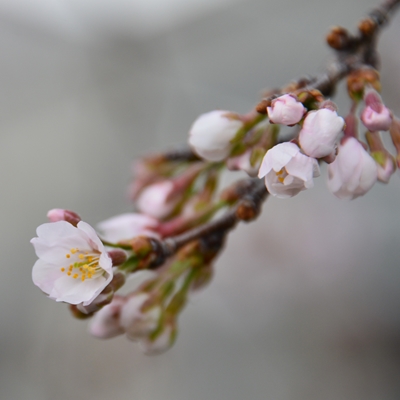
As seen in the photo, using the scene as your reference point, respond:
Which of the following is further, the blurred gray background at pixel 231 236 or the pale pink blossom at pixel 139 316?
the blurred gray background at pixel 231 236

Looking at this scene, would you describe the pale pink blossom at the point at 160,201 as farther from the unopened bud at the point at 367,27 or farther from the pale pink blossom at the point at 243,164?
the unopened bud at the point at 367,27

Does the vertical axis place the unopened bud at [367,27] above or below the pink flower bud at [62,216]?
above

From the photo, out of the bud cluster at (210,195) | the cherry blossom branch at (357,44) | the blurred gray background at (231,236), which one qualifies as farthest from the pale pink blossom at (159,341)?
the cherry blossom branch at (357,44)

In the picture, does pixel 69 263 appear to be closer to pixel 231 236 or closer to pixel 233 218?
pixel 233 218

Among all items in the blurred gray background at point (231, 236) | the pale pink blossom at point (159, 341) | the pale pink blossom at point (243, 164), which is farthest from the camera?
the blurred gray background at point (231, 236)

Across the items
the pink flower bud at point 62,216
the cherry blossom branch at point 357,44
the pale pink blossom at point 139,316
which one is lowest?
the pale pink blossom at point 139,316

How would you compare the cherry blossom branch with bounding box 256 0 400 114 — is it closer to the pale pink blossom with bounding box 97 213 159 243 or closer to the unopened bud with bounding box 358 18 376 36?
the unopened bud with bounding box 358 18 376 36
